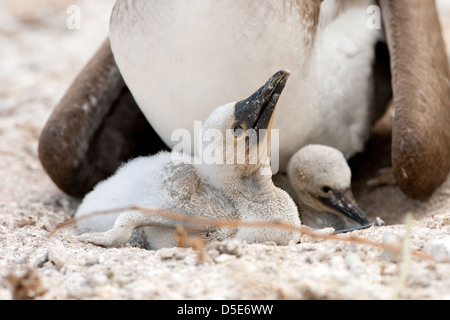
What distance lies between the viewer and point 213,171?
2.93 meters

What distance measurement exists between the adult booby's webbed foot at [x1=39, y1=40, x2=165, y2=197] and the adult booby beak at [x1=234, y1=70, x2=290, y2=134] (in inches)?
59.8

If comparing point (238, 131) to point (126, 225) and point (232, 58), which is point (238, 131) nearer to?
point (232, 58)

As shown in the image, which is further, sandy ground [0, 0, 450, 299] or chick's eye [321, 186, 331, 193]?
chick's eye [321, 186, 331, 193]

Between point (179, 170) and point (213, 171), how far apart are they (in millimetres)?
188

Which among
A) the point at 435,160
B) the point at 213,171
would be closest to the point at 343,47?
the point at 435,160

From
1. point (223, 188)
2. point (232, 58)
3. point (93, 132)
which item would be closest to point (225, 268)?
point (223, 188)

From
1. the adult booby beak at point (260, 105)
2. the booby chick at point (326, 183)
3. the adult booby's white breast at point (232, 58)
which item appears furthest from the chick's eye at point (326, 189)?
the adult booby beak at point (260, 105)

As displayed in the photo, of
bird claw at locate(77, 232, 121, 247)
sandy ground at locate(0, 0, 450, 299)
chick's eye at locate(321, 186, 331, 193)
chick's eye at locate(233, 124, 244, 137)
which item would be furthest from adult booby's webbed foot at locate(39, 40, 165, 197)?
chick's eye at locate(233, 124, 244, 137)

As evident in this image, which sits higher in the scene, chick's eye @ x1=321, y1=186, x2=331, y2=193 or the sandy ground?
the sandy ground

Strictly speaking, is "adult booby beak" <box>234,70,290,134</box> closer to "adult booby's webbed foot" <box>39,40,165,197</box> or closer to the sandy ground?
the sandy ground

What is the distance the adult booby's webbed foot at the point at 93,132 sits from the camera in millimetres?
3961

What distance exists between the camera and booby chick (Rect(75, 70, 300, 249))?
2811 millimetres

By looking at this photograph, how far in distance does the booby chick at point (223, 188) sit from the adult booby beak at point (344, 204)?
22.3 inches
